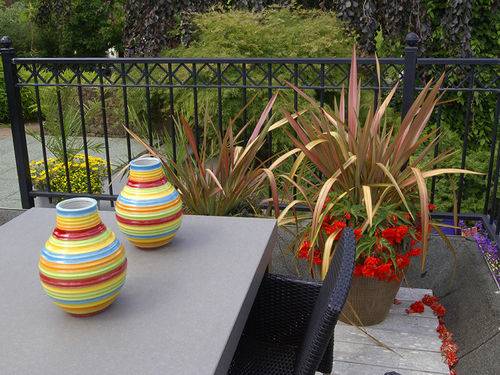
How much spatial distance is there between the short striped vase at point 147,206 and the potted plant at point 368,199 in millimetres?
904

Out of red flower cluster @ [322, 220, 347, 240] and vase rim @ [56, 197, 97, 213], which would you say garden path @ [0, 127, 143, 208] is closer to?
red flower cluster @ [322, 220, 347, 240]

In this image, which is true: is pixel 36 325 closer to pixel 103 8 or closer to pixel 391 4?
pixel 391 4

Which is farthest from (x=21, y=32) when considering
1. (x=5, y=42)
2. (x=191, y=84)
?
(x=191, y=84)

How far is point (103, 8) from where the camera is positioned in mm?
12266

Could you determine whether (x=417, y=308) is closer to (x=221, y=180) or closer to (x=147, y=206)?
(x=221, y=180)

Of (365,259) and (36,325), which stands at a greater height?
(36,325)

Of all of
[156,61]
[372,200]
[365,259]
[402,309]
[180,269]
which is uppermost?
[156,61]

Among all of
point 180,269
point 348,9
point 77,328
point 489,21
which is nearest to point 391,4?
point 348,9

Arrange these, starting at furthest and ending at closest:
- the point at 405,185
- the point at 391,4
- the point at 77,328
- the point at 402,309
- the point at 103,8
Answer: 1. the point at 103,8
2. the point at 391,4
3. the point at 402,309
4. the point at 405,185
5. the point at 77,328

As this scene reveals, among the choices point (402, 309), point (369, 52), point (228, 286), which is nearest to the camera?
point (228, 286)

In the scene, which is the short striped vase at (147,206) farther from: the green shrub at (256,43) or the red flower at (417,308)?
the green shrub at (256,43)

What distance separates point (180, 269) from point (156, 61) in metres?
1.97

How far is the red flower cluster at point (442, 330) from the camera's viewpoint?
8.13ft

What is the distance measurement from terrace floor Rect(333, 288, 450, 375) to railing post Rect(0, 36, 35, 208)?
2249mm
